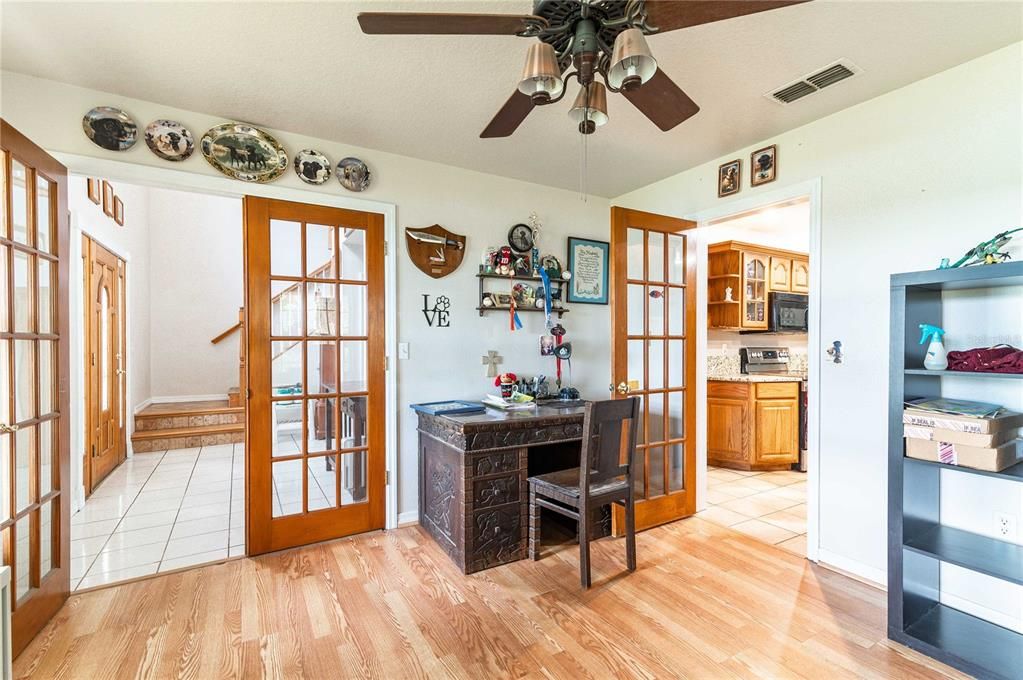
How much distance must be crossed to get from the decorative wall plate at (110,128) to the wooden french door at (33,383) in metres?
0.30

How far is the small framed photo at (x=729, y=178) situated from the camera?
3.10 meters

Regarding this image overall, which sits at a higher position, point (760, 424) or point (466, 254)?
point (466, 254)

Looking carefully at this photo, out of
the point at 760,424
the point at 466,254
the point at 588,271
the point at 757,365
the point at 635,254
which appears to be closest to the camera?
the point at 635,254

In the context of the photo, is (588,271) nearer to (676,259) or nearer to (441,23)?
(676,259)

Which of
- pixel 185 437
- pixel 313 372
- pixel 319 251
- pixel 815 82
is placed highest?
pixel 815 82

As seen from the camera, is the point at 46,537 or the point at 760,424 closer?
the point at 46,537

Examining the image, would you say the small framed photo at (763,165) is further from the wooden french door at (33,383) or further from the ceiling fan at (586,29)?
the wooden french door at (33,383)

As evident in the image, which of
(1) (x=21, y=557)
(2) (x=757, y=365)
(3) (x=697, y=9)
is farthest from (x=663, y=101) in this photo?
(2) (x=757, y=365)

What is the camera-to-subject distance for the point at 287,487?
2.87m

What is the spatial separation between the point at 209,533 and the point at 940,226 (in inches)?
175

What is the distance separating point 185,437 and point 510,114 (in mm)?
5516

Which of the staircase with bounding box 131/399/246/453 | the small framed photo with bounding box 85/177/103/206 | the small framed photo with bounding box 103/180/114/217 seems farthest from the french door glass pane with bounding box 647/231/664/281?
the staircase with bounding box 131/399/246/453

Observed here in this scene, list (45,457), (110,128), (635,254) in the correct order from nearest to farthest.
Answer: (45,457), (110,128), (635,254)

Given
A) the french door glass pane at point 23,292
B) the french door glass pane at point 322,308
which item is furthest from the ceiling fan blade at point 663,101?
the french door glass pane at point 23,292
